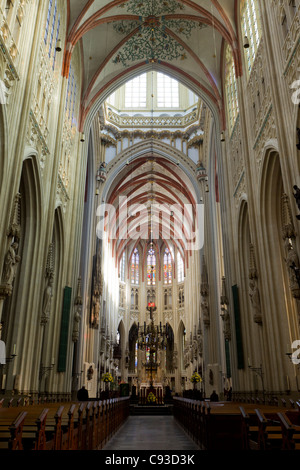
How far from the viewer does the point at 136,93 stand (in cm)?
3091

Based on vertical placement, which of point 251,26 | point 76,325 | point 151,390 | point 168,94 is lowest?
point 151,390

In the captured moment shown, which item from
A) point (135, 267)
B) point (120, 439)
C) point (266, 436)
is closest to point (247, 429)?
point (266, 436)

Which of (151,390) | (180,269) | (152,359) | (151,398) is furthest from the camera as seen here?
(180,269)

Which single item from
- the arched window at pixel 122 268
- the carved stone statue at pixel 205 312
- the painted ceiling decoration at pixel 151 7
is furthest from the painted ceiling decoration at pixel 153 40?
the arched window at pixel 122 268

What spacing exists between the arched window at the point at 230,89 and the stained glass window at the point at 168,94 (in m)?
11.5

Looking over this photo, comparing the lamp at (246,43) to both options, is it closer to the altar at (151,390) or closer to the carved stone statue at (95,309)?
the carved stone statue at (95,309)

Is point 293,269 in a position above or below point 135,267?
below

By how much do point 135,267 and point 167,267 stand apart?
3762 millimetres

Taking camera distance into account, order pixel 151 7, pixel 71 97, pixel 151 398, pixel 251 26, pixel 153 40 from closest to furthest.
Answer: pixel 251 26
pixel 71 97
pixel 151 7
pixel 153 40
pixel 151 398

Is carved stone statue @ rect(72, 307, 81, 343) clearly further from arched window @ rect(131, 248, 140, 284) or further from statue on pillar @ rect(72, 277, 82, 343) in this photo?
arched window @ rect(131, 248, 140, 284)

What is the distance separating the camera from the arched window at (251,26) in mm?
13751

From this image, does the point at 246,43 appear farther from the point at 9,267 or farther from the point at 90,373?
the point at 90,373

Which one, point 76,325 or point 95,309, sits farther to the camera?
point 95,309

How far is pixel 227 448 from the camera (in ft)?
20.1
